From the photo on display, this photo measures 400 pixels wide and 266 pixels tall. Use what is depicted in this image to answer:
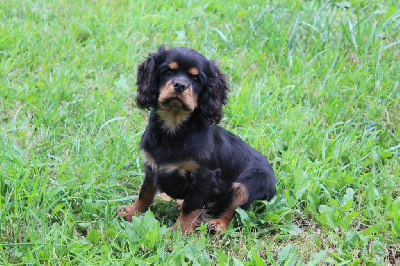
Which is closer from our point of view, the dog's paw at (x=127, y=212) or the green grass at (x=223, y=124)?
the green grass at (x=223, y=124)

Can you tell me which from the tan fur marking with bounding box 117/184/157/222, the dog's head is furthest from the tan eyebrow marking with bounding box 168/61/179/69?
the tan fur marking with bounding box 117/184/157/222

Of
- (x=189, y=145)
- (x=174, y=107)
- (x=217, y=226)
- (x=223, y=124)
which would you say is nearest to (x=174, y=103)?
(x=174, y=107)

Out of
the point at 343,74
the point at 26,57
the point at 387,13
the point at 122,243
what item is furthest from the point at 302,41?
the point at 122,243

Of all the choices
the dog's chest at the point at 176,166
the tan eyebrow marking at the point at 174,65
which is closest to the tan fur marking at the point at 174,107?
the tan eyebrow marking at the point at 174,65

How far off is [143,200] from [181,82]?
94 centimetres

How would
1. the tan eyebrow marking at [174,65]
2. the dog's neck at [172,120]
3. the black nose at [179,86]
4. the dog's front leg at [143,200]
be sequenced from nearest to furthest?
the black nose at [179,86], the tan eyebrow marking at [174,65], the dog's neck at [172,120], the dog's front leg at [143,200]

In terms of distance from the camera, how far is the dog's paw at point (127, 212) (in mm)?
3596

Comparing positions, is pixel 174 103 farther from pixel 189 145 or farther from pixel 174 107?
pixel 189 145

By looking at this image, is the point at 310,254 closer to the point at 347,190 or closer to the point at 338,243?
the point at 338,243

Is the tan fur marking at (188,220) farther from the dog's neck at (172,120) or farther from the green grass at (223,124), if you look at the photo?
the dog's neck at (172,120)

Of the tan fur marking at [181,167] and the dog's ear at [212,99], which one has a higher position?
the dog's ear at [212,99]

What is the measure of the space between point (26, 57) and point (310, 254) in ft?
11.8

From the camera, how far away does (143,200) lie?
3637mm

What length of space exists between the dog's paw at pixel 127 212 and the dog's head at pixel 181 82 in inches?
28.9
